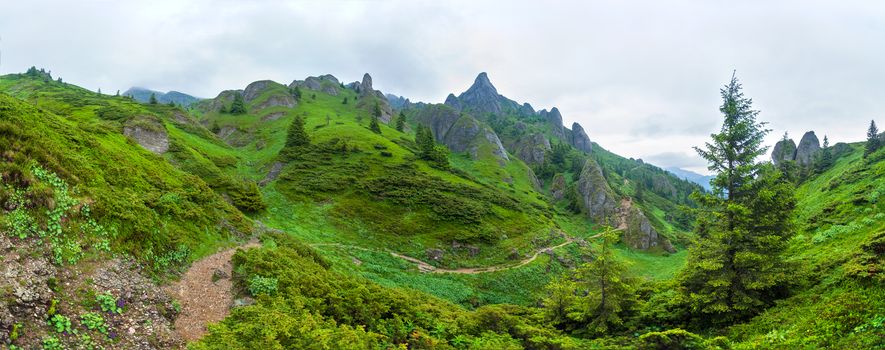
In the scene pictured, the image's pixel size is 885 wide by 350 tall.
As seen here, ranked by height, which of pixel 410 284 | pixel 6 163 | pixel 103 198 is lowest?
pixel 410 284

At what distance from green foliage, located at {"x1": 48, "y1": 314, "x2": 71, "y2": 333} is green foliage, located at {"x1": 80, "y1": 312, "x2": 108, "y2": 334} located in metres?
0.45

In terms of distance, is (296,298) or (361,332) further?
(296,298)

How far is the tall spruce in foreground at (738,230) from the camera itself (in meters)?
19.5

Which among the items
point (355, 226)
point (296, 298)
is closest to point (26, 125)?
point (296, 298)

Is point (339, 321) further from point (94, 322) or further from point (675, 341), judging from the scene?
point (675, 341)

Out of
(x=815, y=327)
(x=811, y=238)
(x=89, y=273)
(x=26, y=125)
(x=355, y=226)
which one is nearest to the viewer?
(x=89, y=273)

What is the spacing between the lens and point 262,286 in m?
17.9

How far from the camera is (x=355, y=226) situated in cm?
5166

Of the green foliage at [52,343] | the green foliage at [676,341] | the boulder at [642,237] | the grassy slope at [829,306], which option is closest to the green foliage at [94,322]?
the green foliage at [52,343]

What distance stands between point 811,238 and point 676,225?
111 m

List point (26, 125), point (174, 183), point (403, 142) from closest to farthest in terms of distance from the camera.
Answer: point (26, 125)
point (174, 183)
point (403, 142)

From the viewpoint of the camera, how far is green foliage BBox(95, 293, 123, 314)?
12.3 meters

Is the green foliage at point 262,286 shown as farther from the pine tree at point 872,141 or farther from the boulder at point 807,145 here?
the boulder at point 807,145

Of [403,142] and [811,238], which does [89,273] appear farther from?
[403,142]
